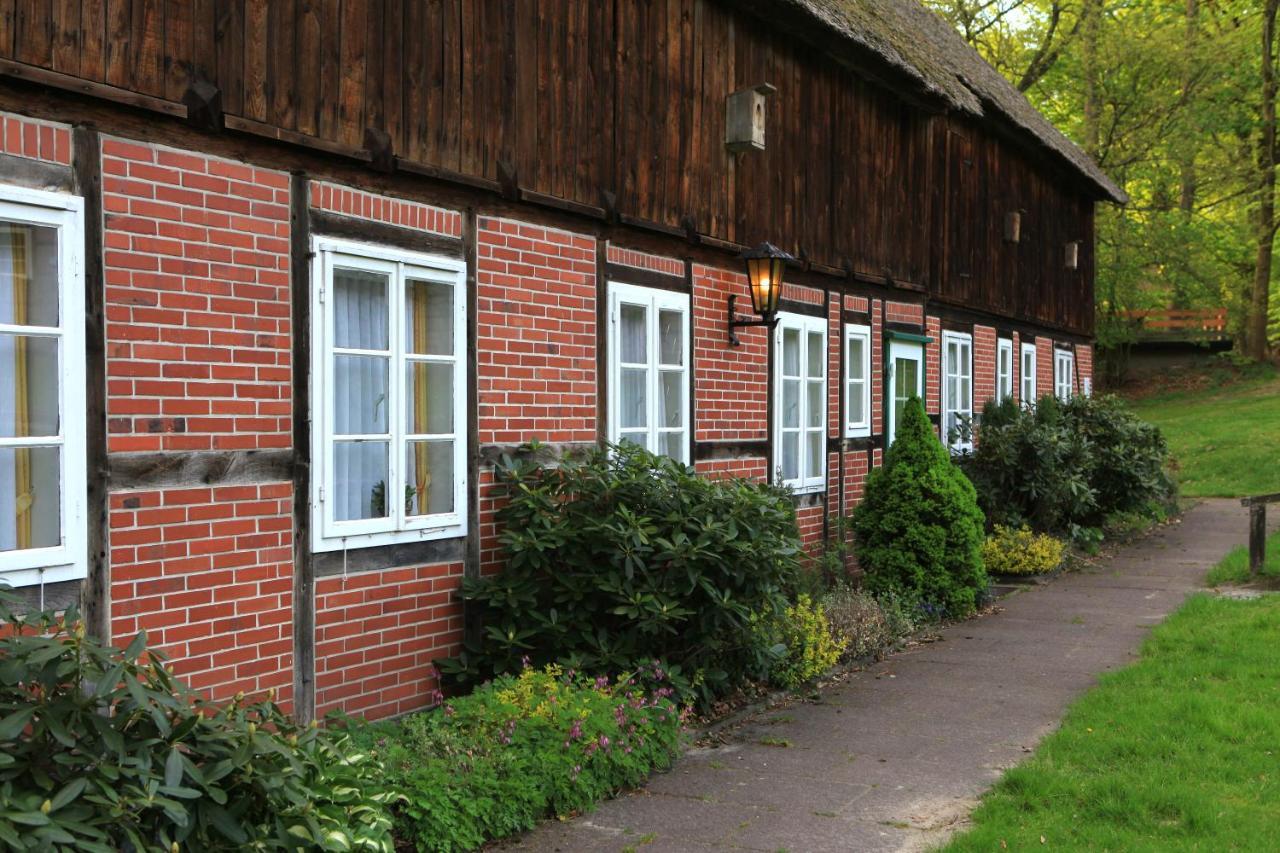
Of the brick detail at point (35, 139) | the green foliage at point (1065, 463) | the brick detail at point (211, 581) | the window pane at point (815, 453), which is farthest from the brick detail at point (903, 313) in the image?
the brick detail at point (35, 139)

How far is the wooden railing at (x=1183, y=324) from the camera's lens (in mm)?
35875

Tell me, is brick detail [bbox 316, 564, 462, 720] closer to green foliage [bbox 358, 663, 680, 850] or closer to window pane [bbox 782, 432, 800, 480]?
green foliage [bbox 358, 663, 680, 850]

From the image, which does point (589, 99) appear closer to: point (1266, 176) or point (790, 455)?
point (790, 455)

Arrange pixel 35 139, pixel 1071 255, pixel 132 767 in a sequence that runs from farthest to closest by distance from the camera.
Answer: pixel 1071 255 < pixel 35 139 < pixel 132 767

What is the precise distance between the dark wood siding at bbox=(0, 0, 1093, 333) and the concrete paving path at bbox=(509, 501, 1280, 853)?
3.39 metres

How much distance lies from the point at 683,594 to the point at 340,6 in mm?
3466

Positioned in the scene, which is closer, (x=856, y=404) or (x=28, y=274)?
(x=28, y=274)

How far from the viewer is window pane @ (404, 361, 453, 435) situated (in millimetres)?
6199

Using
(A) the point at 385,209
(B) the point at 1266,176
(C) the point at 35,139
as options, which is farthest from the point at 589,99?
(B) the point at 1266,176

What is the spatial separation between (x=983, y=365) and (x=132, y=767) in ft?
46.2

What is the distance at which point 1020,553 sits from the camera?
12.6 meters

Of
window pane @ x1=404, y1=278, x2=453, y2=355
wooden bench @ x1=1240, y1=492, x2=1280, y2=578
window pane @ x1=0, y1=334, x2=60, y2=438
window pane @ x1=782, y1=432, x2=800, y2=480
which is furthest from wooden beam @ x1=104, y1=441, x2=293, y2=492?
wooden bench @ x1=1240, y1=492, x2=1280, y2=578

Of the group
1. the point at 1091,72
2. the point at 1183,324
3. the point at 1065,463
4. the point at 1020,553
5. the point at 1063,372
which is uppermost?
the point at 1091,72

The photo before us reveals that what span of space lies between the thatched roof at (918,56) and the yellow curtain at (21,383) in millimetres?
6385
